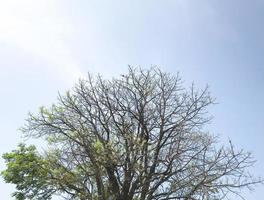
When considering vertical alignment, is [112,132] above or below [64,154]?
above

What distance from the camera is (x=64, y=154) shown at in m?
22.2

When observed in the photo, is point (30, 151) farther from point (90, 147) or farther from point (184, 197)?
point (184, 197)

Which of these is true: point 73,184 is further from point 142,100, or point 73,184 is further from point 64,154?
point 142,100

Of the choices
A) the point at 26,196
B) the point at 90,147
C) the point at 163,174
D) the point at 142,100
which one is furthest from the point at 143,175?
the point at 26,196

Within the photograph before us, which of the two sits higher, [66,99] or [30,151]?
[66,99]

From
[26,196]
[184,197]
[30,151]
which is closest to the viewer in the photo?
[184,197]

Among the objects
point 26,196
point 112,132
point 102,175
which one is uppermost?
point 112,132

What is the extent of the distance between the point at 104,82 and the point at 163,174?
641cm

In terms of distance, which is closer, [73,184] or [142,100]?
[73,184]

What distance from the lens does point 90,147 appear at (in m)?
21.9

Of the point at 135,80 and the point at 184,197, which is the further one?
the point at 135,80

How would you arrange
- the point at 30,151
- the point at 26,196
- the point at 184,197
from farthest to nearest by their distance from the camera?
the point at 30,151, the point at 26,196, the point at 184,197

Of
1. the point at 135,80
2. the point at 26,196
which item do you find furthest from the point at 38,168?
the point at 135,80

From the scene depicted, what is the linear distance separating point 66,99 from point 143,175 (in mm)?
6433
